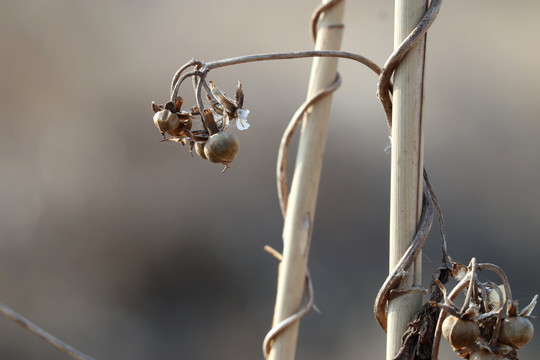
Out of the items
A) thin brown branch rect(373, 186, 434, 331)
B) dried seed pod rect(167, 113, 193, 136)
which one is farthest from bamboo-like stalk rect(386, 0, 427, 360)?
dried seed pod rect(167, 113, 193, 136)

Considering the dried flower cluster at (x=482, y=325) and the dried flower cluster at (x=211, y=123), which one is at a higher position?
the dried flower cluster at (x=211, y=123)

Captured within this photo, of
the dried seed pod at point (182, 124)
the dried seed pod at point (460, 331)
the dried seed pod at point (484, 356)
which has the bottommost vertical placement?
the dried seed pod at point (484, 356)

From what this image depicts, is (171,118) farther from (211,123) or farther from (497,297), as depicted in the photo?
(497,297)

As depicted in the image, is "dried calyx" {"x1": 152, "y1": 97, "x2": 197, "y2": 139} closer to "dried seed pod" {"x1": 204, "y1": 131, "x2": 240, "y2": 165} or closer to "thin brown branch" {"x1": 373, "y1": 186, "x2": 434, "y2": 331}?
"dried seed pod" {"x1": 204, "y1": 131, "x2": 240, "y2": 165}

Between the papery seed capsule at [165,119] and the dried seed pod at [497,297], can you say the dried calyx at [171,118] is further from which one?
the dried seed pod at [497,297]

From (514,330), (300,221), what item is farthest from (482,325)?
(300,221)

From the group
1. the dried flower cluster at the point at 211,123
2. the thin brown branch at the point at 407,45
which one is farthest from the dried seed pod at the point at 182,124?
the thin brown branch at the point at 407,45
